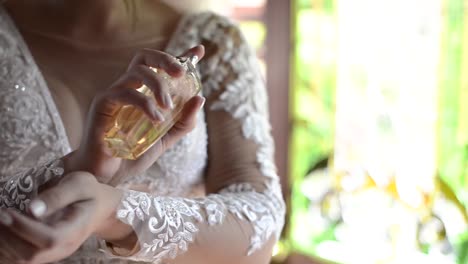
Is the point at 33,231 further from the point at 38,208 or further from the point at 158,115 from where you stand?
the point at 158,115

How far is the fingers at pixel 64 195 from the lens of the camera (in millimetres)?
673

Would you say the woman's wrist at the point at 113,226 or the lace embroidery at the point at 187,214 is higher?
the woman's wrist at the point at 113,226

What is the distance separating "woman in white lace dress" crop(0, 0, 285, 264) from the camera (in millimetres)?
822

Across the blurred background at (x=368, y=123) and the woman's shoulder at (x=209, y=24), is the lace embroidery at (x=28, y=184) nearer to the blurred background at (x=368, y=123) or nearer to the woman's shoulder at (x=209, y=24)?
the woman's shoulder at (x=209, y=24)

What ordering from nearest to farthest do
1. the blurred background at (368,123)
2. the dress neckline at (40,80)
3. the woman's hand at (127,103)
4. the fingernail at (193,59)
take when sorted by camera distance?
the woman's hand at (127,103), the fingernail at (193,59), the dress neckline at (40,80), the blurred background at (368,123)

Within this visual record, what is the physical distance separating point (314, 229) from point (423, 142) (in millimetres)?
531

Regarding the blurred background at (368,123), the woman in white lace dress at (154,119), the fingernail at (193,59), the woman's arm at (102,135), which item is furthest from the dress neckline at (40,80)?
the blurred background at (368,123)

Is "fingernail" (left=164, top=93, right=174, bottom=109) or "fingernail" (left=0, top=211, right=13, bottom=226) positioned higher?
"fingernail" (left=164, top=93, right=174, bottom=109)

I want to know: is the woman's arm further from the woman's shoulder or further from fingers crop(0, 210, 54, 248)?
the woman's shoulder

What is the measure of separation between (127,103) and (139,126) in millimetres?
44

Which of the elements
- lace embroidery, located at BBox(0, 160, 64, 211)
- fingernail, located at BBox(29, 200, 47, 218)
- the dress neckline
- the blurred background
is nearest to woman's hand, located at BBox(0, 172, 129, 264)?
fingernail, located at BBox(29, 200, 47, 218)

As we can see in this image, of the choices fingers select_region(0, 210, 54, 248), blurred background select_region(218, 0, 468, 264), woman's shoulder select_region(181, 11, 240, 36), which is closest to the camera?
fingers select_region(0, 210, 54, 248)

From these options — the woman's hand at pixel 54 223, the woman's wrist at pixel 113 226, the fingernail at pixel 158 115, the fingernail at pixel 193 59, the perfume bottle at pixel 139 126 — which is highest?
the fingernail at pixel 193 59

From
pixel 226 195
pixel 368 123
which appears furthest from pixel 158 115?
pixel 368 123
